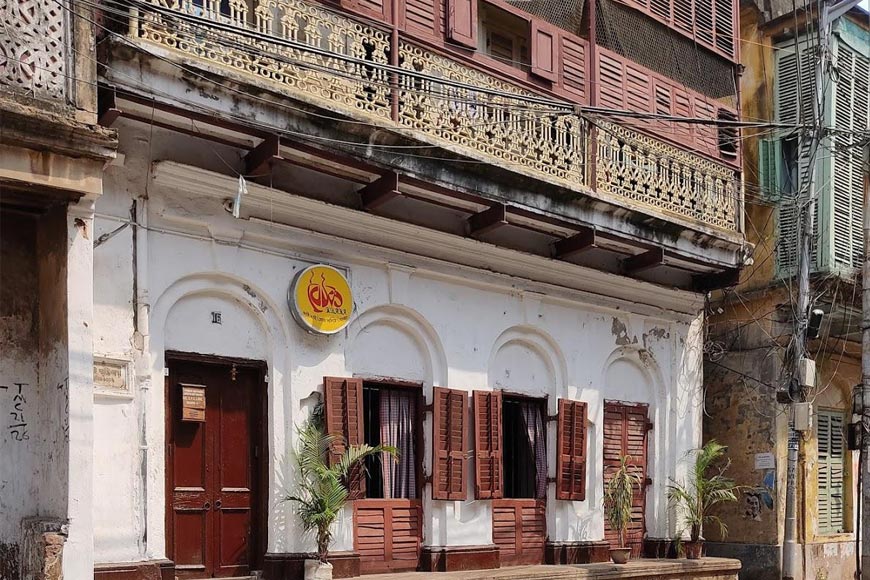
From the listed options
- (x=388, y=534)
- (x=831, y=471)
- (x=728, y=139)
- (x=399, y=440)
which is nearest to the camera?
(x=388, y=534)

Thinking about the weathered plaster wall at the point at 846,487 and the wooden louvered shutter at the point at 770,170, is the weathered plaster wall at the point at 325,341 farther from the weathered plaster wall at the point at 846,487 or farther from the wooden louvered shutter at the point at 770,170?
the weathered plaster wall at the point at 846,487

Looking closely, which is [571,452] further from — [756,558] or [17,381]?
[17,381]

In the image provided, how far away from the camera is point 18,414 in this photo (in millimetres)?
8227

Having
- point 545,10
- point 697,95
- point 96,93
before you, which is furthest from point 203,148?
point 697,95

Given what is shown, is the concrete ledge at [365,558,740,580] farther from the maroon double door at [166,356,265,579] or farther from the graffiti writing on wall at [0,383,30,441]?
the graffiti writing on wall at [0,383,30,441]

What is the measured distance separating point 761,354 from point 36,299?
11.1m

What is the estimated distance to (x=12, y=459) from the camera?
8219mm

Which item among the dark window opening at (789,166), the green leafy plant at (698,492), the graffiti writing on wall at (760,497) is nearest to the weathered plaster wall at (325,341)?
the green leafy plant at (698,492)

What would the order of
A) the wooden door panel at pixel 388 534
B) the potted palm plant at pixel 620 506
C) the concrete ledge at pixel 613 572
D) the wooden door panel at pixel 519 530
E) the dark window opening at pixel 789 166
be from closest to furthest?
the wooden door panel at pixel 388 534, the concrete ledge at pixel 613 572, the wooden door panel at pixel 519 530, the potted palm plant at pixel 620 506, the dark window opening at pixel 789 166

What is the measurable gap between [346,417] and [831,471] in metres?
9.86

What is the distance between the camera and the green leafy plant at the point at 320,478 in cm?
1016

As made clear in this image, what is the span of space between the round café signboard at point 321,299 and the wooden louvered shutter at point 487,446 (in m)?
2.15

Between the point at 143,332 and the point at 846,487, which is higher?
the point at 143,332

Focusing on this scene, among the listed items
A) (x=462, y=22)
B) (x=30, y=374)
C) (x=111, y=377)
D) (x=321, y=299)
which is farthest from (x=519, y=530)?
(x=30, y=374)
